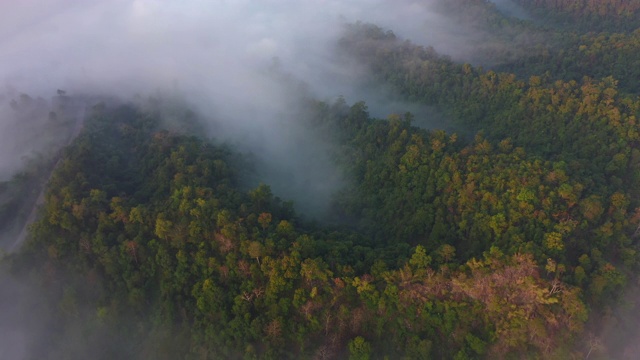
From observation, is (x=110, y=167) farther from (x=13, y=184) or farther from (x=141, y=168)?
(x=13, y=184)

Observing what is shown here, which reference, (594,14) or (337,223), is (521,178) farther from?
(594,14)

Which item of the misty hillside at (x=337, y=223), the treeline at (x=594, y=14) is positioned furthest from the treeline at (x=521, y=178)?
the treeline at (x=594, y=14)

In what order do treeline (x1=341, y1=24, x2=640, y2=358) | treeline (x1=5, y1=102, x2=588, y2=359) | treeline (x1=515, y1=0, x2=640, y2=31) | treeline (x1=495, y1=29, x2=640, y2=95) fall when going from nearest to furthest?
treeline (x1=5, y1=102, x2=588, y2=359) → treeline (x1=341, y1=24, x2=640, y2=358) → treeline (x1=495, y1=29, x2=640, y2=95) → treeline (x1=515, y1=0, x2=640, y2=31)

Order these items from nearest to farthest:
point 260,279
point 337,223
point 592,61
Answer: point 260,279 → point 337,223 → point 592,61

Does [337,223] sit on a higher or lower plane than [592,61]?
lower

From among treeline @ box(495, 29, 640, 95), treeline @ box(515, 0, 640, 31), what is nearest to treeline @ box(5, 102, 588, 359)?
treeline @ box(495, 29, 640, 95)

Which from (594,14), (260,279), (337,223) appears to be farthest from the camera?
(594,14)

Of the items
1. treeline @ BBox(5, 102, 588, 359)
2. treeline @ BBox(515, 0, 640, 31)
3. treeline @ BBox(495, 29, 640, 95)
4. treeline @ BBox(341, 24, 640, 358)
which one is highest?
treeline @ BBox(515, 0, 640, 31)

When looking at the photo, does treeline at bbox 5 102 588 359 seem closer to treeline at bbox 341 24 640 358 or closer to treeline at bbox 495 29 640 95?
treeline at bbox 341 24 640 358

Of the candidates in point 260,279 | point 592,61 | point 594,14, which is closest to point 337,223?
point 260,279
